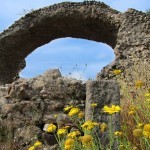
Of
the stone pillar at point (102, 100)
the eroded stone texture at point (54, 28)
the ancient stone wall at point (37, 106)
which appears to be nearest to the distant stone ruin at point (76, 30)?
the eroded stone texture at point (54, 28)

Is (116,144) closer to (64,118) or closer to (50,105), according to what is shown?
(64,118)

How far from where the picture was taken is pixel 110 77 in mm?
10250

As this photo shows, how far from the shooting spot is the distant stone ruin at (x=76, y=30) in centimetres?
1141

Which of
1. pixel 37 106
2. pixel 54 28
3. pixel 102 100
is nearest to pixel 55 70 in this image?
pixel 37 106

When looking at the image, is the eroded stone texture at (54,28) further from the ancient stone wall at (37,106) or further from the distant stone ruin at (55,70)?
the ancient stone wall at (37,106)

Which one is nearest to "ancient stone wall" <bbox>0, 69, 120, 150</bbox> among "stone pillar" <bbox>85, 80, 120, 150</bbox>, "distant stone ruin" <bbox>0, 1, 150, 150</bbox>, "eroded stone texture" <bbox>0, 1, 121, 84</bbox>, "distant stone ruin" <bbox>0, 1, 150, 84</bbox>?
"distant stone ruin" <bbox>0, 1, 150, 150</bbox>

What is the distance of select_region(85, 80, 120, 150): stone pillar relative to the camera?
13.6 feet

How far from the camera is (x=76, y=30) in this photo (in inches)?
565

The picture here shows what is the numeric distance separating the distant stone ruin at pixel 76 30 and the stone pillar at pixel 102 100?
21.5 feet

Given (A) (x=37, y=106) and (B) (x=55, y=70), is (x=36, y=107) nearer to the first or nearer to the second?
(A) (x=37, y=106)

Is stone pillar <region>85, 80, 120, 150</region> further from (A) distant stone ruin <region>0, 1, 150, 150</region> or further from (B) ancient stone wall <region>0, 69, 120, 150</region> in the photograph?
(B) ancient stone wall <region>0, 69, 120, 150</region>

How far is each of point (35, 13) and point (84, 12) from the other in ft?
5.50

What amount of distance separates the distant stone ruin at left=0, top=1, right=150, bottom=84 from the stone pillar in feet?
21.5

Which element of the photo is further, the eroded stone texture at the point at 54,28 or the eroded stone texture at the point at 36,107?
the eroded stone texture at the point at 54,28
